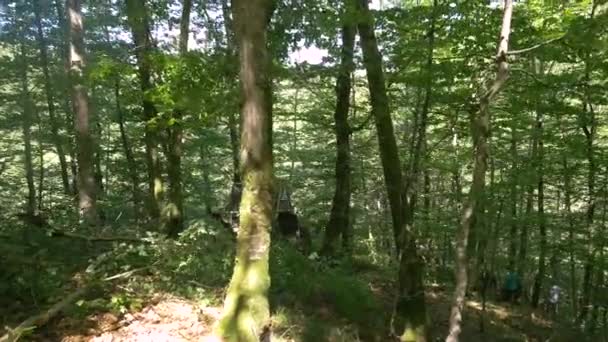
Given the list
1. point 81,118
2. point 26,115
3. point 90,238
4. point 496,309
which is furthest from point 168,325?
point 26,115

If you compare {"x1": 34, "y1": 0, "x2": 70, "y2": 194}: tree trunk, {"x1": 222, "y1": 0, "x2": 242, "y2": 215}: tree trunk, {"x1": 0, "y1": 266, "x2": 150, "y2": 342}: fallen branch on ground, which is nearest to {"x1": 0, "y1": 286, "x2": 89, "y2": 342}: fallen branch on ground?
{"x1": 0, "y1": 266, "x2": 150, "y2": 342}: fallen branch on ground

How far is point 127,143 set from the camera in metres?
18.0

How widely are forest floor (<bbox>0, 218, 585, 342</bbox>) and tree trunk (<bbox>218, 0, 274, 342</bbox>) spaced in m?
0.48

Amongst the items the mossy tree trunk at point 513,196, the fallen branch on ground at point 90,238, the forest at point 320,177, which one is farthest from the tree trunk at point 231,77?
the mossy tree trunk at point 513,196

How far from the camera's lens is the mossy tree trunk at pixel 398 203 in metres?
8.57

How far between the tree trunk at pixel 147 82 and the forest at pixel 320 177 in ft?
0.23

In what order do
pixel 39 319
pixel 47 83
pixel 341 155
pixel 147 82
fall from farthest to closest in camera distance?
pixel 47 83, pixel 341 155, pixel 147 82, pixel 39 319

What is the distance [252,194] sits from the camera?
200 inches

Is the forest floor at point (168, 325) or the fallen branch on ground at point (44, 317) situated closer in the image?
the fallen branch on ground at point (44, 317)

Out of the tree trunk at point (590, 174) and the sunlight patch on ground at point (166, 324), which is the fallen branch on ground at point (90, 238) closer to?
the sunlight patch on ground at point (166, 324)

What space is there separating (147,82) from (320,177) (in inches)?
355

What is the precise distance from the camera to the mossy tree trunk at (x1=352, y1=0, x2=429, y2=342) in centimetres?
857

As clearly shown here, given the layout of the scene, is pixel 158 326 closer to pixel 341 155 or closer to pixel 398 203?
pixel 398 203

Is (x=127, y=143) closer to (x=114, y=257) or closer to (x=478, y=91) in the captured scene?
(x=114, y=257)
